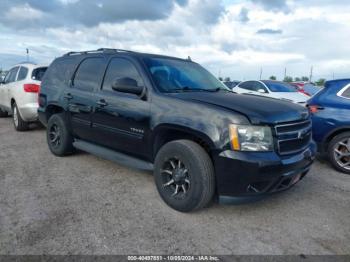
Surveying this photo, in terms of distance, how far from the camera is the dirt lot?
2.72 meters

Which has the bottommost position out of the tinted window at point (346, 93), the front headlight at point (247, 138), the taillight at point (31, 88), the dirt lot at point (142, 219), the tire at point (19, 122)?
the dirt lot at point (142, 219)

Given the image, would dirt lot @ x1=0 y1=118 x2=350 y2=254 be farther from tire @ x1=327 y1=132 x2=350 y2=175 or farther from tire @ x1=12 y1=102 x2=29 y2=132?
tire @ x1=12 y1=102 x2=29 y2=132

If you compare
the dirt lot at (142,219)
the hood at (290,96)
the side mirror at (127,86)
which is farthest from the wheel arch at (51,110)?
the hood at (290,96)

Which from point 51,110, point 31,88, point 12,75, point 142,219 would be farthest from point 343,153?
point 12,75

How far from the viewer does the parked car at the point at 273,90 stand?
10477 mm

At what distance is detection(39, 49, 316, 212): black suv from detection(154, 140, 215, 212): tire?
0.03 ft

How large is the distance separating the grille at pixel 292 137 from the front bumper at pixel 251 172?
105 mm

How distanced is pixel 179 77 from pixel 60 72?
2511mm

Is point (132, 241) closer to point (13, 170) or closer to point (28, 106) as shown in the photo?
point (13, 170)

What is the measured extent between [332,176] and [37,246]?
4328 mm

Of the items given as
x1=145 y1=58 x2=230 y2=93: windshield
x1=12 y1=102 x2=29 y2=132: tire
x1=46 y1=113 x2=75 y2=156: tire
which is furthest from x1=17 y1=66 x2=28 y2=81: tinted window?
x1=145 y1=58 x2=230 y2=93: windshield

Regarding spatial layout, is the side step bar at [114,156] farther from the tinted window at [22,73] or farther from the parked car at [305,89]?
the parked car at [305,89]

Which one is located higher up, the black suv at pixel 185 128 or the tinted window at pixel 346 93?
the tinted window at pixel 346 93

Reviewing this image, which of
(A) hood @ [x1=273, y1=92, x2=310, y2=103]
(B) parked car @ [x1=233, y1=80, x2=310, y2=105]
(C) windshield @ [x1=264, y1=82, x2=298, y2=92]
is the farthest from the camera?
(C) windshield @ [x1=264, y1=82, x2=298, y2=92]
